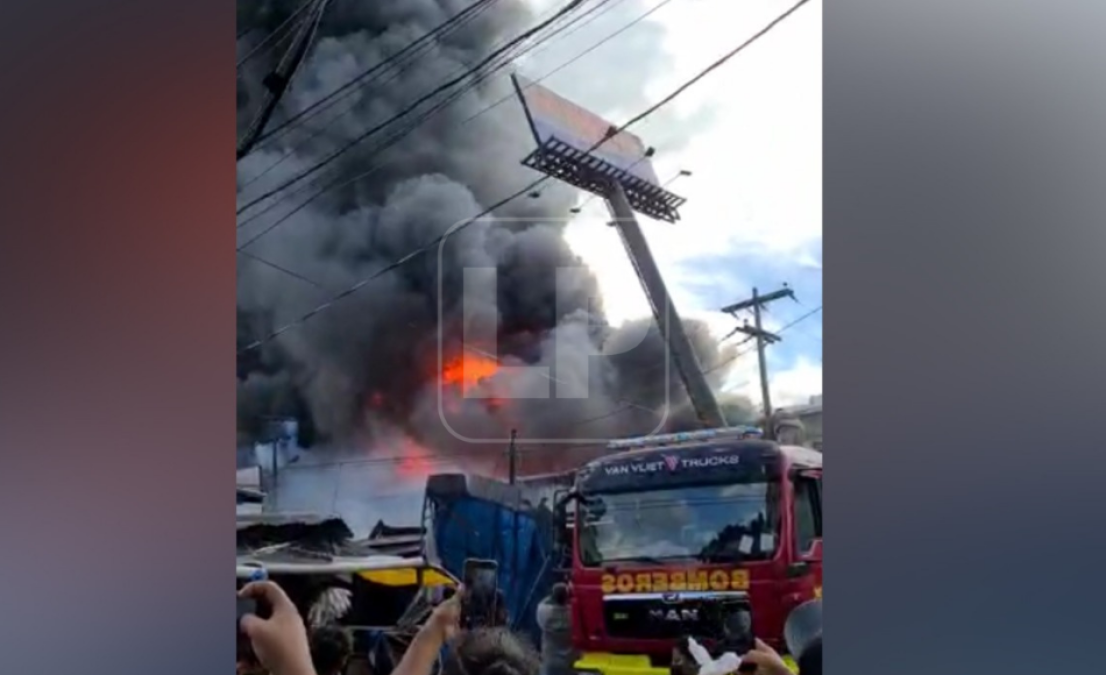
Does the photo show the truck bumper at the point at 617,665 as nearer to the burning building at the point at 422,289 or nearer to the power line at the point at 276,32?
the burning building at the point at 422,289

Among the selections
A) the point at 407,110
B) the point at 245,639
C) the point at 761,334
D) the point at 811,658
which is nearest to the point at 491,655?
the point at 245,639

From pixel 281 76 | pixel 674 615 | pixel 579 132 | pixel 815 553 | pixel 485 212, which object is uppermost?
pixel 281 76

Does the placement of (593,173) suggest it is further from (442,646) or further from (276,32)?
(442,646)

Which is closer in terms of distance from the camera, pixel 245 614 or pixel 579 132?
pixel 579 132

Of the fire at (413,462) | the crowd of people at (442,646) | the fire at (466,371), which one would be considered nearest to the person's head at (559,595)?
the crowd of people at (442,646)

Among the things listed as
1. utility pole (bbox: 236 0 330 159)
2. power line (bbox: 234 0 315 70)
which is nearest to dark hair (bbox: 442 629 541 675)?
utility pole (bbox: 236 0 330 159)

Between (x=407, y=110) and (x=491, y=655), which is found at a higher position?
(x=407, y=110)
